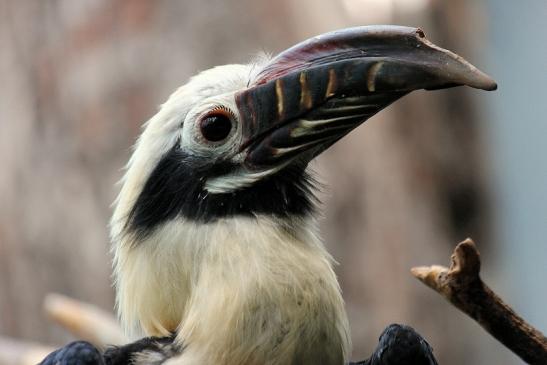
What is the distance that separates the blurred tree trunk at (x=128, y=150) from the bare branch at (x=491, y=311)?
304 centimetres

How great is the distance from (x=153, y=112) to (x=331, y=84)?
304cm

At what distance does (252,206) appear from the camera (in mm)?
2742

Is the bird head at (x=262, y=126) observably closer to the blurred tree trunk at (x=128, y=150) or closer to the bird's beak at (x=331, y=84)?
the bird's beak at (x=331, y=84)

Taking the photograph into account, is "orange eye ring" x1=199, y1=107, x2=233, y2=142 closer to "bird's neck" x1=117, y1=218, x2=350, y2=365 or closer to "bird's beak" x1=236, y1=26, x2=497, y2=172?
"bird's beak" x1=236, y1=26, x2=497, y2=172

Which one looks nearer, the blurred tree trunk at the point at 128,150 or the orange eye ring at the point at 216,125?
the orange eye ring at the point at 216,125

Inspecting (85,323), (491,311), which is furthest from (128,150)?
(491,311)

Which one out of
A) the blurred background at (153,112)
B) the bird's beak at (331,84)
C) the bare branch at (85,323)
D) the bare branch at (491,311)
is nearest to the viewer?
the bare branch at (491,311)

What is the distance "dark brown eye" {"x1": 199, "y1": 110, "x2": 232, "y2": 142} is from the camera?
277 cm

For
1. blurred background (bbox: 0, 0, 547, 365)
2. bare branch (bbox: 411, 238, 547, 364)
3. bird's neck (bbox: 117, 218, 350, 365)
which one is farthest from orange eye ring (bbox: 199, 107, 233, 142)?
blurred background (bbox: 0, 0, 547, 365)

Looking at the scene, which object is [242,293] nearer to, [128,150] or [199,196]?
[199,196]

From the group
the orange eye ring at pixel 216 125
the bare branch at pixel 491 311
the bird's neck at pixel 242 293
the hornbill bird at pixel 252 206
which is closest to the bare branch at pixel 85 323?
the hornbill bird at pixel 252 206

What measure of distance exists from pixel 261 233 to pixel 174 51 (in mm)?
3086

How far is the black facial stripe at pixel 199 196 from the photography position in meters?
2.72

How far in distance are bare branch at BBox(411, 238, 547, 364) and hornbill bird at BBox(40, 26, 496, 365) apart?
0.33 meters
